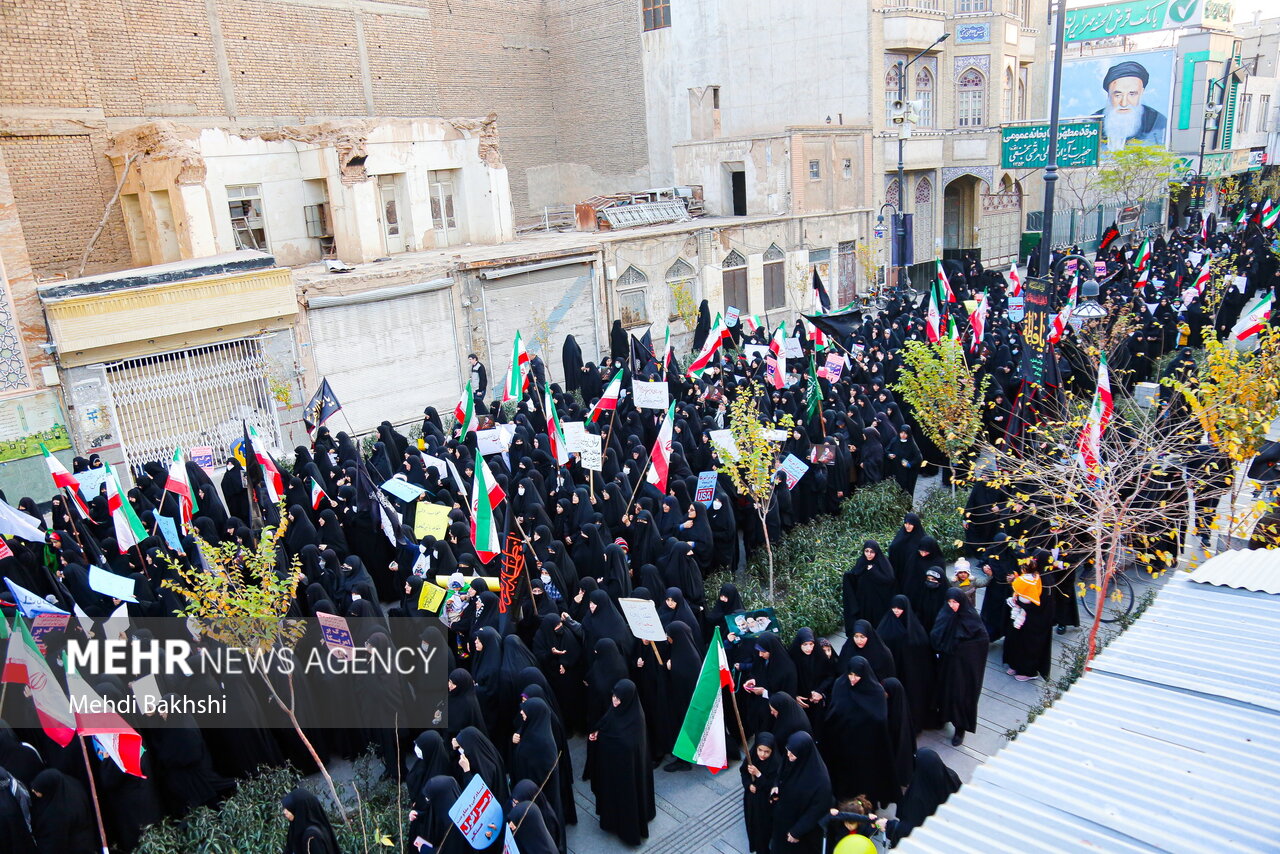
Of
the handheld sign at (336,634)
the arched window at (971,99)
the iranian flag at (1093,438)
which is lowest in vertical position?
the handheld sign at (336,634)

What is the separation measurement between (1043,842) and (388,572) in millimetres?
7698

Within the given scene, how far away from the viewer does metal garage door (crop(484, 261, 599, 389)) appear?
18250 millimetres

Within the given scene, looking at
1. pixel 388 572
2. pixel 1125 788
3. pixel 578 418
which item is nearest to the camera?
pixel 1125 788

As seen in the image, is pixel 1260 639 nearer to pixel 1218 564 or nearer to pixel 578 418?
pixel 1218 564

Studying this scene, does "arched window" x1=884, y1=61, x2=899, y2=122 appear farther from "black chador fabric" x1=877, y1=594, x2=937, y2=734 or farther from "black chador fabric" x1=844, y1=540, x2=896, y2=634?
"black chador fabric" x1=877, y1=594, x2=937, y2=734

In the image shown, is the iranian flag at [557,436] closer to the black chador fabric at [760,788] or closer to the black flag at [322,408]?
the black flag at [322,408]

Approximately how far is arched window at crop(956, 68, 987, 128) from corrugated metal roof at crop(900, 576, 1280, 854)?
26.0 meters

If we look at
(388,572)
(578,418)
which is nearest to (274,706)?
(388,572)

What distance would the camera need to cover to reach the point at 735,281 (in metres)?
22.8

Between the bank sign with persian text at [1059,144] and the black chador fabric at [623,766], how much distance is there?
1464 cm

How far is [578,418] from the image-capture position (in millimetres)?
12898

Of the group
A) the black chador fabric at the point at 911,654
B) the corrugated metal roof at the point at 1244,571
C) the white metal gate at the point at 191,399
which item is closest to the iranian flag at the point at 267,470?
the white metal gate at the point at 191,399

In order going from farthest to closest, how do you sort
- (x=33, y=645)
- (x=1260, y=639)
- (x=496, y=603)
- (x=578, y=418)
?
(x=578, y=418), (x=496, y=603), (x=33, y=645), (x=1260, y=639)

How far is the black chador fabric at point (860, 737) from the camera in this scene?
5918mm
